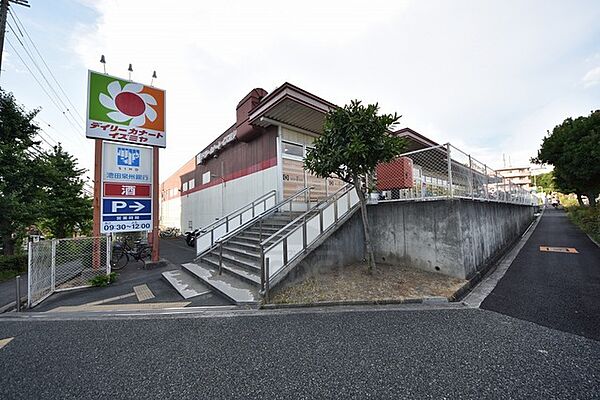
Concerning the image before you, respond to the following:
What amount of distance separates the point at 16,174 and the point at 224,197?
7263mm

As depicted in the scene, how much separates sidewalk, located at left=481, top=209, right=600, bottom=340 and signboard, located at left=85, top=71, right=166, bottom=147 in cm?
1007

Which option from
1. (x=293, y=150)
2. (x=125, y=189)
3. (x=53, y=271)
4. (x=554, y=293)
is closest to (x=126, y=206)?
(x=125, y=189)

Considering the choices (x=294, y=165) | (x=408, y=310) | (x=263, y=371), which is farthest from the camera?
(x=294, y=165)

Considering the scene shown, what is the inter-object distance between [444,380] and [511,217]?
460 inches

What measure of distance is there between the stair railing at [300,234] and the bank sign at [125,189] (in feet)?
14.8

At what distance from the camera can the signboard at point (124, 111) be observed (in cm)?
684

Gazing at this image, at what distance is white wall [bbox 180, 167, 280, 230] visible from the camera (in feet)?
30.3

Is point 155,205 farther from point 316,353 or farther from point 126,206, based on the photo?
point 316,353

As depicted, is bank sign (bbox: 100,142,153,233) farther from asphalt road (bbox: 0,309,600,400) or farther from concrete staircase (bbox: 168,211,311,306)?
asphalt road (bbox: 0,309,600,400)

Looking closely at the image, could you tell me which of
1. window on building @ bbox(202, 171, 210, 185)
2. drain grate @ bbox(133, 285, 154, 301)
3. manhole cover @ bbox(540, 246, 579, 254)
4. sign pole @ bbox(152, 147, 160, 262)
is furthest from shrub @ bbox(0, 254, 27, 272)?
manhole cover @ bbox(540, 246, 579, 254)

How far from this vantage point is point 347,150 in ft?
15.0

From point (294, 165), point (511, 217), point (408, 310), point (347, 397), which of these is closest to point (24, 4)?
point (294, 165)

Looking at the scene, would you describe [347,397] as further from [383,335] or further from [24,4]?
[24,4]

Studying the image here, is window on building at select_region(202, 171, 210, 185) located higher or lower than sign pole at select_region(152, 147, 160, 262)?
higher
